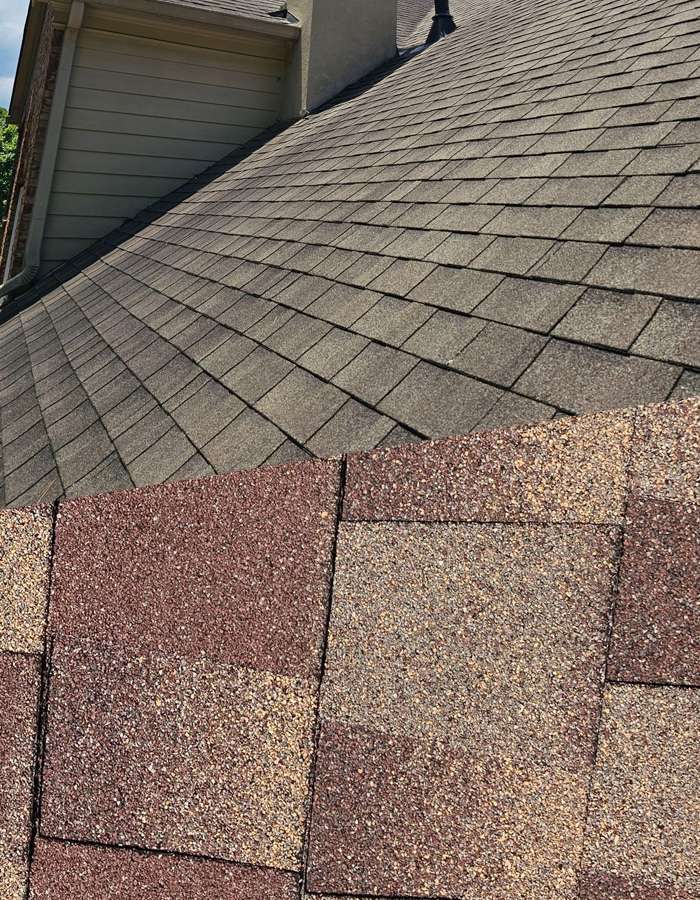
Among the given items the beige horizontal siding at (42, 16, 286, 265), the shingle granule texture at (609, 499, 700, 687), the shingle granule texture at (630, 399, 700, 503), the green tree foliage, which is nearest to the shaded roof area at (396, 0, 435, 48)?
the beige horizontal siding at (42, 16, 286, 265)

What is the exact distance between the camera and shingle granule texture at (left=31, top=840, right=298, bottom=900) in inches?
98.8

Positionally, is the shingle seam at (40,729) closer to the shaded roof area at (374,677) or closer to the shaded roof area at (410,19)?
the shaded roof area at (374,677)

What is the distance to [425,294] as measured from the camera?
132 inches

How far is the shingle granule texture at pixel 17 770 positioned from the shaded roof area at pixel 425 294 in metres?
0.84

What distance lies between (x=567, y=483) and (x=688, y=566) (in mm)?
377

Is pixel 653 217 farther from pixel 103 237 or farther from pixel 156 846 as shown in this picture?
pixel 103 237

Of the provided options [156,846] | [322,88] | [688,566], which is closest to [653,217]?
[688,566]

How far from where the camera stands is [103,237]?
9.93 metres

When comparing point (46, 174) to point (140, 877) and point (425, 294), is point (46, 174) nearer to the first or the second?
point (425, 294)

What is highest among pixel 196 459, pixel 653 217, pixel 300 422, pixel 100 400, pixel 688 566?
pixel 653 217

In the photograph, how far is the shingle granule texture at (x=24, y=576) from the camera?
307 centimetres

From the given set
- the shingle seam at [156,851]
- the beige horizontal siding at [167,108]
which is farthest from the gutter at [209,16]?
the shingle seam at [156,851]

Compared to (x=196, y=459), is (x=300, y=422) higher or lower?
higher

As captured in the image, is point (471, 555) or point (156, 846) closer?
point (471, 555)
